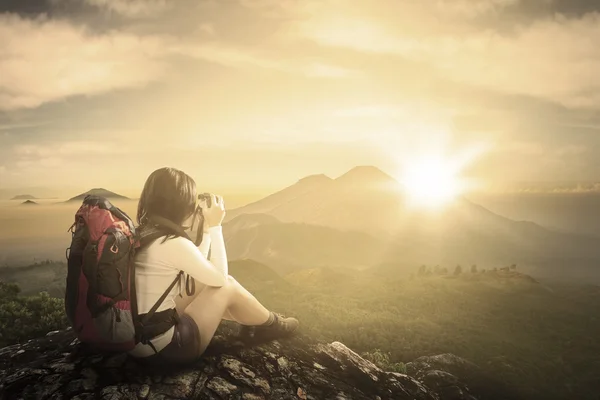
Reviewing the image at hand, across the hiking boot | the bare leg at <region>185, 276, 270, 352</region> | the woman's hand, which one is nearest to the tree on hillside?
the hiking boot

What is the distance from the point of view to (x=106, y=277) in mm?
4293

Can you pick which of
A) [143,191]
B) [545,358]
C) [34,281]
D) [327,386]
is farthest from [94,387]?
[34,281]

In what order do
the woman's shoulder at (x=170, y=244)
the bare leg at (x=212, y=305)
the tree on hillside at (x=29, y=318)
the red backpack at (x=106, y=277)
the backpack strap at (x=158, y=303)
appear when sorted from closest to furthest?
1. the red backpack at (x=106, y=277)
2. the woman's shoulder at (x=170, y=244)
3. the backpack strap at (x=158, y=303)
4. the bare leg at (x=212, y=305)
5. the tree on hillside at (x=29, y=318)

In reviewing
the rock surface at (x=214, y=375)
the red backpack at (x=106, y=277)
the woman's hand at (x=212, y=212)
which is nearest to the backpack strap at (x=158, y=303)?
the red backpack at (x=106, y=277)

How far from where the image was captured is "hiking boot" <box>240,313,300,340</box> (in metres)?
6.65

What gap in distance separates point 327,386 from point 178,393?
2.45 m

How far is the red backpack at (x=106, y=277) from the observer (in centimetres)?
429

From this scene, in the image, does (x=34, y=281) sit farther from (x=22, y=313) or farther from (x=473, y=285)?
(x=473, y=285)

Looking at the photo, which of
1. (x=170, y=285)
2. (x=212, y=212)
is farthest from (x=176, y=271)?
(x=212, y=212)

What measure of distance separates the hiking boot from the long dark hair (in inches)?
110

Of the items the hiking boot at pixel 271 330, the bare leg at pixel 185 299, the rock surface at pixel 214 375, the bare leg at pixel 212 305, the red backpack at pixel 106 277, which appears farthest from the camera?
the hiking boot at pixel 271 330

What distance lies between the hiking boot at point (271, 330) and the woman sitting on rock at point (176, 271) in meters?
1.33

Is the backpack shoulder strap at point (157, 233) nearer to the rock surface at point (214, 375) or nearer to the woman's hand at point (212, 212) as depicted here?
the woman's hand at point (212, 212)

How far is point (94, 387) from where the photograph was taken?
16.2 ft
